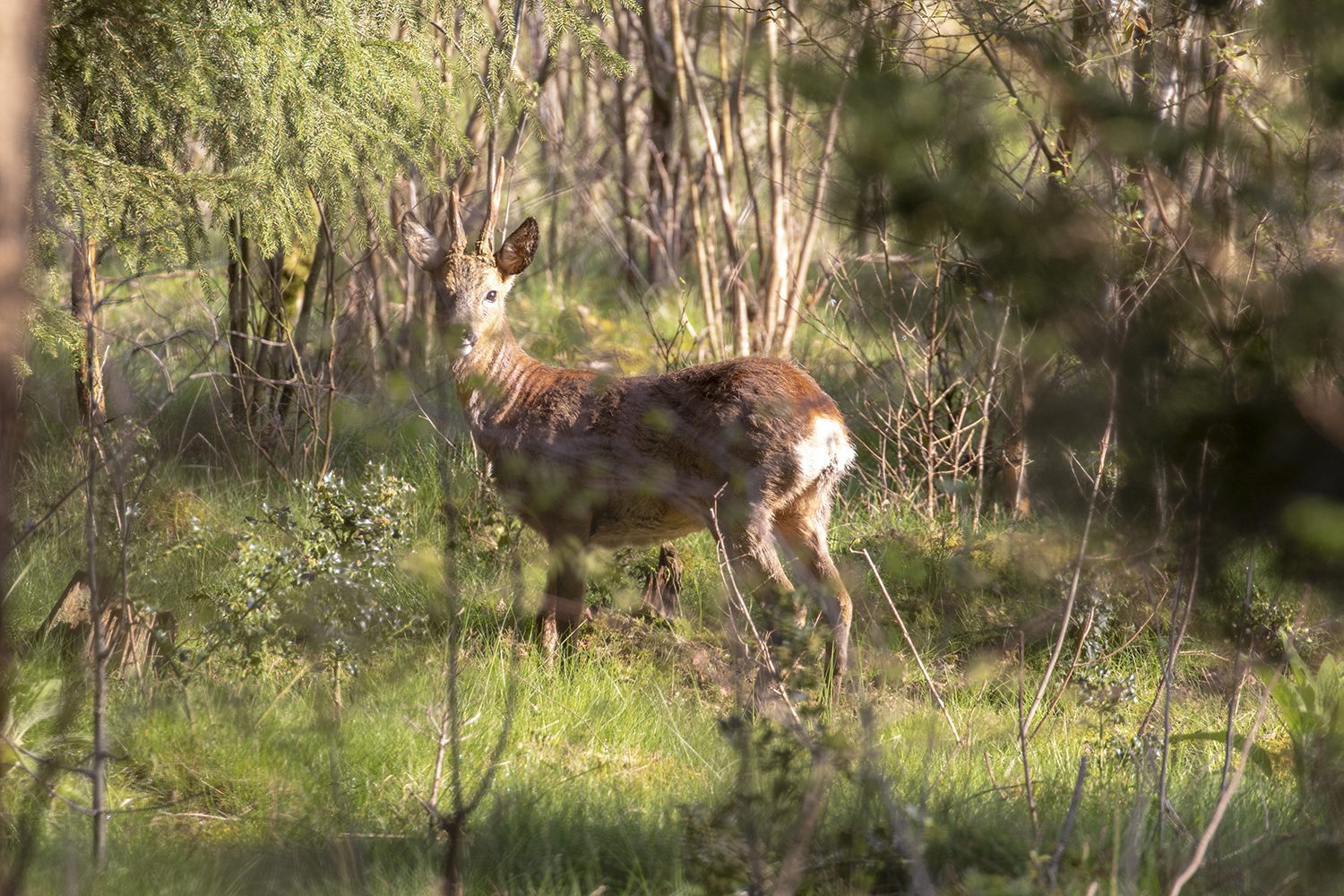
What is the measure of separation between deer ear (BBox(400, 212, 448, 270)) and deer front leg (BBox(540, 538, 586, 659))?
5.66 feet

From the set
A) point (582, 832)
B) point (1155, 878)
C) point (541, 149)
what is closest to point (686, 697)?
point (582, 832)

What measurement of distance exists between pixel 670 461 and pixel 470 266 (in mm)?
1576

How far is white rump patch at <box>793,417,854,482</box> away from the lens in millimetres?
5754

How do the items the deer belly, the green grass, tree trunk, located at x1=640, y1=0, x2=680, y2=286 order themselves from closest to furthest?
the green grass < the deer belly < tree trunk, located at x1=640, y1=0, x2=680, y2=286

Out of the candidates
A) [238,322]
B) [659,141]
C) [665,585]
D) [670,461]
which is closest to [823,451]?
[670,461]

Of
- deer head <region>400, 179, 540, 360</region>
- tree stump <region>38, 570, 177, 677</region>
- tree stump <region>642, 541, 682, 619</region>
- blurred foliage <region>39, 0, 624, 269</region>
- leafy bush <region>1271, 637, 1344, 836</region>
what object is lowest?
tree stump <region>642, 541, 682, 619</region>

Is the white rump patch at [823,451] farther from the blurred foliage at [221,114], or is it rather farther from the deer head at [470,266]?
the blurred foliage at [221,114]

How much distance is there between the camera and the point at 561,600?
224 inches

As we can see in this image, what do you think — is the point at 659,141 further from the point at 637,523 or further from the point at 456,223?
the point at 637,523

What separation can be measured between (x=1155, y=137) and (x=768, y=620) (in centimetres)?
161

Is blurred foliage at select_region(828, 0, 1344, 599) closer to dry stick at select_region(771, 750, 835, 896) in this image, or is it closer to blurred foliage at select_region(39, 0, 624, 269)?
dry stick at select_region(771, 750, 835, 896)

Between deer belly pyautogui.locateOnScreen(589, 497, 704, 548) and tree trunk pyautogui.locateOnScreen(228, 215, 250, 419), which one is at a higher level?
tree trunk pyautogui.locateOnScreen(228, 215, 250, 419)

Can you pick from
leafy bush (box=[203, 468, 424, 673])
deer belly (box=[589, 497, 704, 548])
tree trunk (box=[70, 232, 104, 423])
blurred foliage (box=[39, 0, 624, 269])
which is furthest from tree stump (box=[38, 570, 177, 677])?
deer belly (box=[589, 497, 704, 548])

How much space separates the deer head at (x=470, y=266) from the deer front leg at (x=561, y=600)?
1259 millimetres
